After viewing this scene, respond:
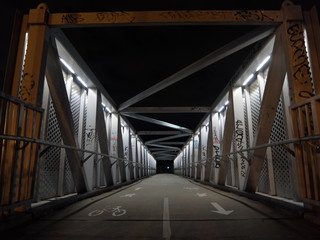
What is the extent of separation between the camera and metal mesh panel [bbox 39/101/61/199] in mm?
6037

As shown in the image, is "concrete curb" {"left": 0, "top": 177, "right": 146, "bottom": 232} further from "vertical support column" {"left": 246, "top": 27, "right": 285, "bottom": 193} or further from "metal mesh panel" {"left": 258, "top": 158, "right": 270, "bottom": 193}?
"metal mesh panel" {"left": 258, "top": 158, "right": 270, "bottom": 193}

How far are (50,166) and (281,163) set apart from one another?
6.54 m

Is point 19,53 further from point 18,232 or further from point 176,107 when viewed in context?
point 176,107

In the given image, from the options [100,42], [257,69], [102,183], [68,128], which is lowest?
[102,183]

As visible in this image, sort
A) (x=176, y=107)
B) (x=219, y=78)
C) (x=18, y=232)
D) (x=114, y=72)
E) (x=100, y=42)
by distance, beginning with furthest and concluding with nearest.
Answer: (x=176, y=107) → (x=219, y=78) → (x=114, y=72) → (x=100, y=42) → (x=18, y=232)

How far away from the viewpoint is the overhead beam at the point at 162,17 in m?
5.32

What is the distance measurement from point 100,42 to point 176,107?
305 inches

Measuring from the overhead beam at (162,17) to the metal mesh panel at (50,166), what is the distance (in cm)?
264

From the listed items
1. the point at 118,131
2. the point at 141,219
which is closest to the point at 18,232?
the point at 141,219

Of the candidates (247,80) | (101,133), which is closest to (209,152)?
(247,80)

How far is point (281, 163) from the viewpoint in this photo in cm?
650

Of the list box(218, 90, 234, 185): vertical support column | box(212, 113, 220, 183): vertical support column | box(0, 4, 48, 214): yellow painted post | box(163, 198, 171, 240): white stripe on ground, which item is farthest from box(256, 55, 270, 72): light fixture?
box(0, 4, 48, 214): yellow painted post

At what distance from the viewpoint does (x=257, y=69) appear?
7359mm

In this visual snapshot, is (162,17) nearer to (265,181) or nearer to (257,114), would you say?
(257,114)
